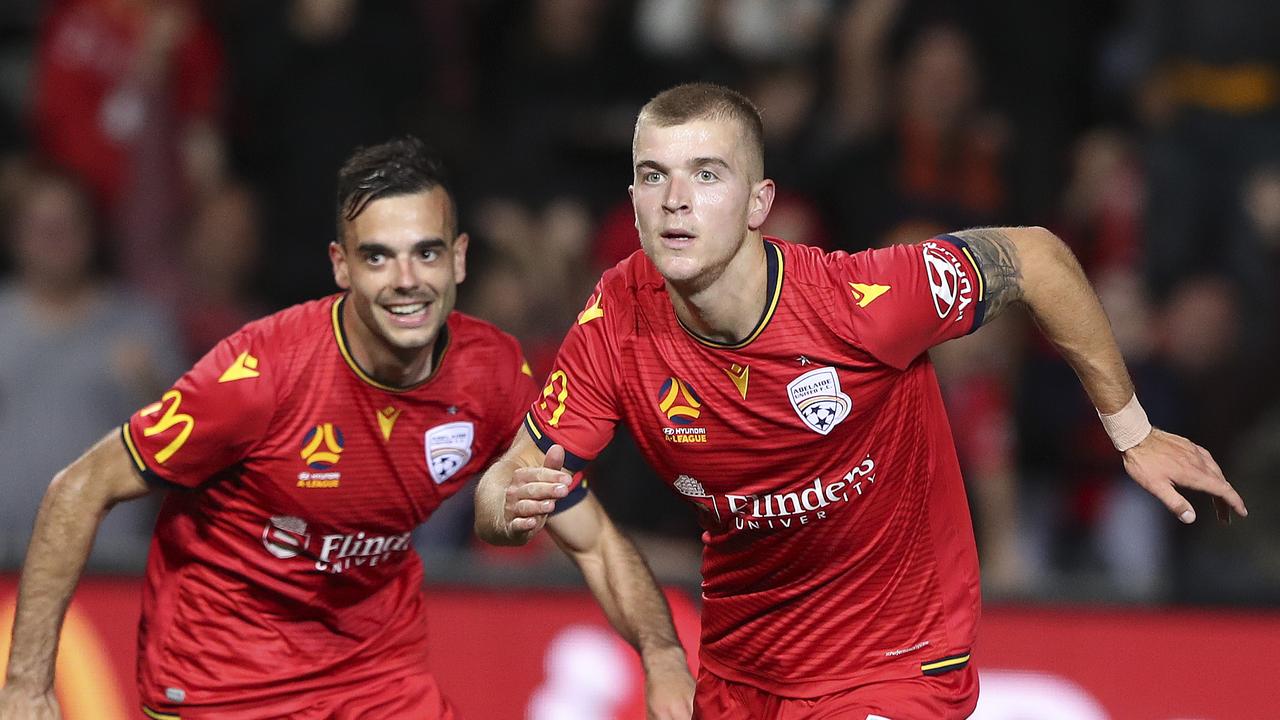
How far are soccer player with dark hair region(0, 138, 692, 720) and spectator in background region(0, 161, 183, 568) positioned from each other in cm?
234

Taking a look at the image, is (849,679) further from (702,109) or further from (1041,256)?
(702,109)

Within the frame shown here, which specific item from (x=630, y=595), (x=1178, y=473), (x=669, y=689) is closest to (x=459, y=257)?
(x=630, y=595)

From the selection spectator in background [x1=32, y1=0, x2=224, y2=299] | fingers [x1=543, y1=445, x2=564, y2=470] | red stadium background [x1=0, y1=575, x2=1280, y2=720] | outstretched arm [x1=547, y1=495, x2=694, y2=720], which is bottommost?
red stadium background [x1=0, y1=575, x2=1280, y2=720]

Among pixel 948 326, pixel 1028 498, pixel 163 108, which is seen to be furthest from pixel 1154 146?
pixel 163 108

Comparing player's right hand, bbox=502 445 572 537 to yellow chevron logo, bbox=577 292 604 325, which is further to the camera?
yellow chevron logo, bbox=577 292 604 325

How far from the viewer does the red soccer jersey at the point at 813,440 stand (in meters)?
4.02

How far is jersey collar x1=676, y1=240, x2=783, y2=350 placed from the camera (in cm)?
403

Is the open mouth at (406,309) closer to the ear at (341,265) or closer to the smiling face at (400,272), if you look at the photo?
the smiling face at (400,272)

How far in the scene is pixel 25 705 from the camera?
14.1 feet

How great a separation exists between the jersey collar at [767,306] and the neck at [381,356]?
819 mm

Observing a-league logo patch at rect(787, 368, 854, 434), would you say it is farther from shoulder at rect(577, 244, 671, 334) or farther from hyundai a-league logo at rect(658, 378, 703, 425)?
shoulder at rect(577, 244, 671, 334)

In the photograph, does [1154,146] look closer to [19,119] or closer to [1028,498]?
[1028,498]

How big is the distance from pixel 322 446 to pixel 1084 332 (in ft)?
6.42

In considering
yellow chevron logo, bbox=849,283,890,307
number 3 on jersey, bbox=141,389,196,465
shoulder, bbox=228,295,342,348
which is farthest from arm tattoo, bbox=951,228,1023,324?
number 3 on jersey, bbox=141,389,196,465
